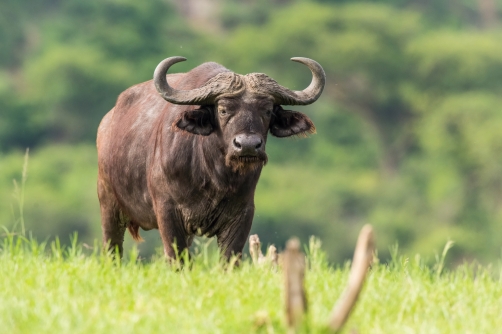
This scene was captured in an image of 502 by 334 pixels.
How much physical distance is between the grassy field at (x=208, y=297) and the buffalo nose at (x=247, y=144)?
3.51 ft

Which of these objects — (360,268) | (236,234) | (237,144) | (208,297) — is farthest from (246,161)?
(360,268)

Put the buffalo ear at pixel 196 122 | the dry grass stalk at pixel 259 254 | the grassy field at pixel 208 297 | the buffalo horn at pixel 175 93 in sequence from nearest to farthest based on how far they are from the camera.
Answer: the grassy field at pixel 208 297
the dry grass stalk at pixel 259 254
the buffalo ear at pixel 196 122
the buffalo horn at pixel 175 93

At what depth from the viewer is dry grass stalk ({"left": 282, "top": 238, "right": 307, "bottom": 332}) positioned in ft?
20.7

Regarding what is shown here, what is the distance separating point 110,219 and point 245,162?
8.52 feet

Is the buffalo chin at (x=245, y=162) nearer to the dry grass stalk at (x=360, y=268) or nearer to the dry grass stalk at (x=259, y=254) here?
the dry grass stalk at (x=259, y=254)

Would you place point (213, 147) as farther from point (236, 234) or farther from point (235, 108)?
point (236, 234)

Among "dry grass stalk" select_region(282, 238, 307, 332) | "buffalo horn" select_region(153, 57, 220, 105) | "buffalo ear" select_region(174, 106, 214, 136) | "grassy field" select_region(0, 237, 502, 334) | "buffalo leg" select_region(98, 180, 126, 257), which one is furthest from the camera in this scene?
"buffalo leg" select_region(98, 180, 126, 257)

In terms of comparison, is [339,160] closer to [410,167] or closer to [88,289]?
[410,167]

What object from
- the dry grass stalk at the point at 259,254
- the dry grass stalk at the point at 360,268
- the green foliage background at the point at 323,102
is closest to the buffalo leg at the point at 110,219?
the dry grass stalk at the point at 259,254

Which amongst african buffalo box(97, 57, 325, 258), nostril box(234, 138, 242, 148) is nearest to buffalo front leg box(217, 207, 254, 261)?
african buffalo box(97, 57, 325, 258)

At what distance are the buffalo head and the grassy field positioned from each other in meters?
1.20

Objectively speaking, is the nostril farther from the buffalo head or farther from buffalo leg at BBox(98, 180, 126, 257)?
buffalo leg at BBox(98, 180, 126, 257)

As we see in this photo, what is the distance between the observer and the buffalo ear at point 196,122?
10.5 m

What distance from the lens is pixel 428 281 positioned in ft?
28.6
